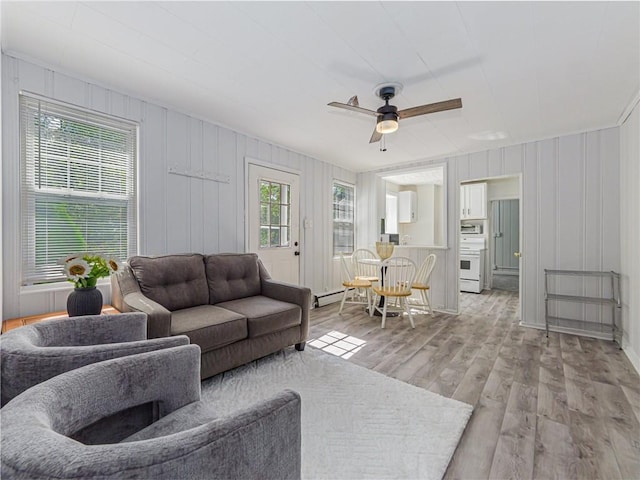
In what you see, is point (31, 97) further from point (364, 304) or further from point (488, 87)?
point (364, 304)

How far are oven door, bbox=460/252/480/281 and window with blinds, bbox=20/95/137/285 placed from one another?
5.83 metres

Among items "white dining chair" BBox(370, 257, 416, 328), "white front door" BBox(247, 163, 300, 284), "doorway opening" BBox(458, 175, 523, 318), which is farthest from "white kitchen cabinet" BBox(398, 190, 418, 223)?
"white front door" BBox(247, 163, 300, 284)

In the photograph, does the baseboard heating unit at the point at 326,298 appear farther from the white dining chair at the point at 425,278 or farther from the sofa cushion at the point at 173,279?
the sofa cushion at the point at 173,279

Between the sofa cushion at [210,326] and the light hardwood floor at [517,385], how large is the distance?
45.7 inches

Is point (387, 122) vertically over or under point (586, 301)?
over

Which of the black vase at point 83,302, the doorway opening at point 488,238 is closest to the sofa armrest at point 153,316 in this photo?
the black vase at point 83,302

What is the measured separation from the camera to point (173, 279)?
2.74 meters

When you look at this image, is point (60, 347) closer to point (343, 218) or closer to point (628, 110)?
point (343, 218)

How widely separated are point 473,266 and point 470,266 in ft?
0.20

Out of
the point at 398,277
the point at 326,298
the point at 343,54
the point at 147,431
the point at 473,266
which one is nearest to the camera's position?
the point at 147,431

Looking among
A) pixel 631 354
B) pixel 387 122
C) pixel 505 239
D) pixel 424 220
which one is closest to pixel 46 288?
pixel 387 122

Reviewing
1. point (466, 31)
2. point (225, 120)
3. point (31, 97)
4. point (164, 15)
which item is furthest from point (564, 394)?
point (31, 97)

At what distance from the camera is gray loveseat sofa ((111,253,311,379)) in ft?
7.43

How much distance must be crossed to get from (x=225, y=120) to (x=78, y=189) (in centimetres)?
156
